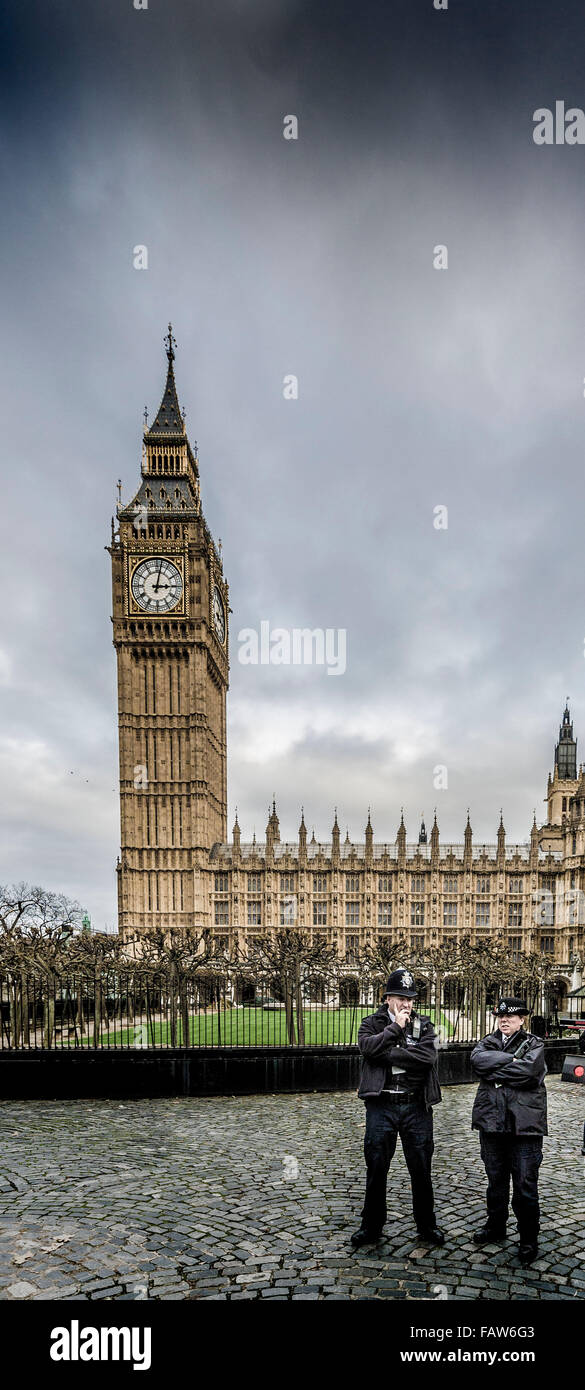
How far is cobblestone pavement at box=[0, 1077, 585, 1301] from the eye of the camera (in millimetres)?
4918

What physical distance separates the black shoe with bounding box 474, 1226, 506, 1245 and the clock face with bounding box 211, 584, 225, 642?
2223 inches

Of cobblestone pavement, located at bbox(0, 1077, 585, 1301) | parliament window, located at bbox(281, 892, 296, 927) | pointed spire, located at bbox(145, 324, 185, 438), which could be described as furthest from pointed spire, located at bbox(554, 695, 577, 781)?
cobblestone pavement, located at bbox(0, 1077, 585, 1301)

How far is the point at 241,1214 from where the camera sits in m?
6.27

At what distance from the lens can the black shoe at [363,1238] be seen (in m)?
5.48

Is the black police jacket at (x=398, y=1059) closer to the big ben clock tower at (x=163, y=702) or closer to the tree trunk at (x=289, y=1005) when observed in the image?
the tree trunk at (x=289, y=1005)

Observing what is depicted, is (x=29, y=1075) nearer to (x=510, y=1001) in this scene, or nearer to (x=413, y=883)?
(x=510, y=1001)

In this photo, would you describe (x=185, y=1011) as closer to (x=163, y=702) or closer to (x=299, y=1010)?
(x=299, y=1010)

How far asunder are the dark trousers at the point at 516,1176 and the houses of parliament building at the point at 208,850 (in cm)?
4514

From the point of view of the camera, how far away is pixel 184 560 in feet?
187

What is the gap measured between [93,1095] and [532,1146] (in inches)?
348

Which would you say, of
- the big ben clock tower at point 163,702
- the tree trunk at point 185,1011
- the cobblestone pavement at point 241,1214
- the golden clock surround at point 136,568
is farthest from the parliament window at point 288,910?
the cobblestone pavement at point 241,1214

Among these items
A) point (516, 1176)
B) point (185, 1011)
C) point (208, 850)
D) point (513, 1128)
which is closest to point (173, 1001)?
point (185, 1011)

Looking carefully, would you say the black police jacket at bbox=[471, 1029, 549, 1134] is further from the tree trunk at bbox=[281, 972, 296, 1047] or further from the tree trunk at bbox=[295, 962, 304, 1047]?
the tree trunk at bbox=[281, 972, 296, 1047]

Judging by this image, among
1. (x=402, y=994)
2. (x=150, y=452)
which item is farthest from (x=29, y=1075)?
(x=150, y=452)
